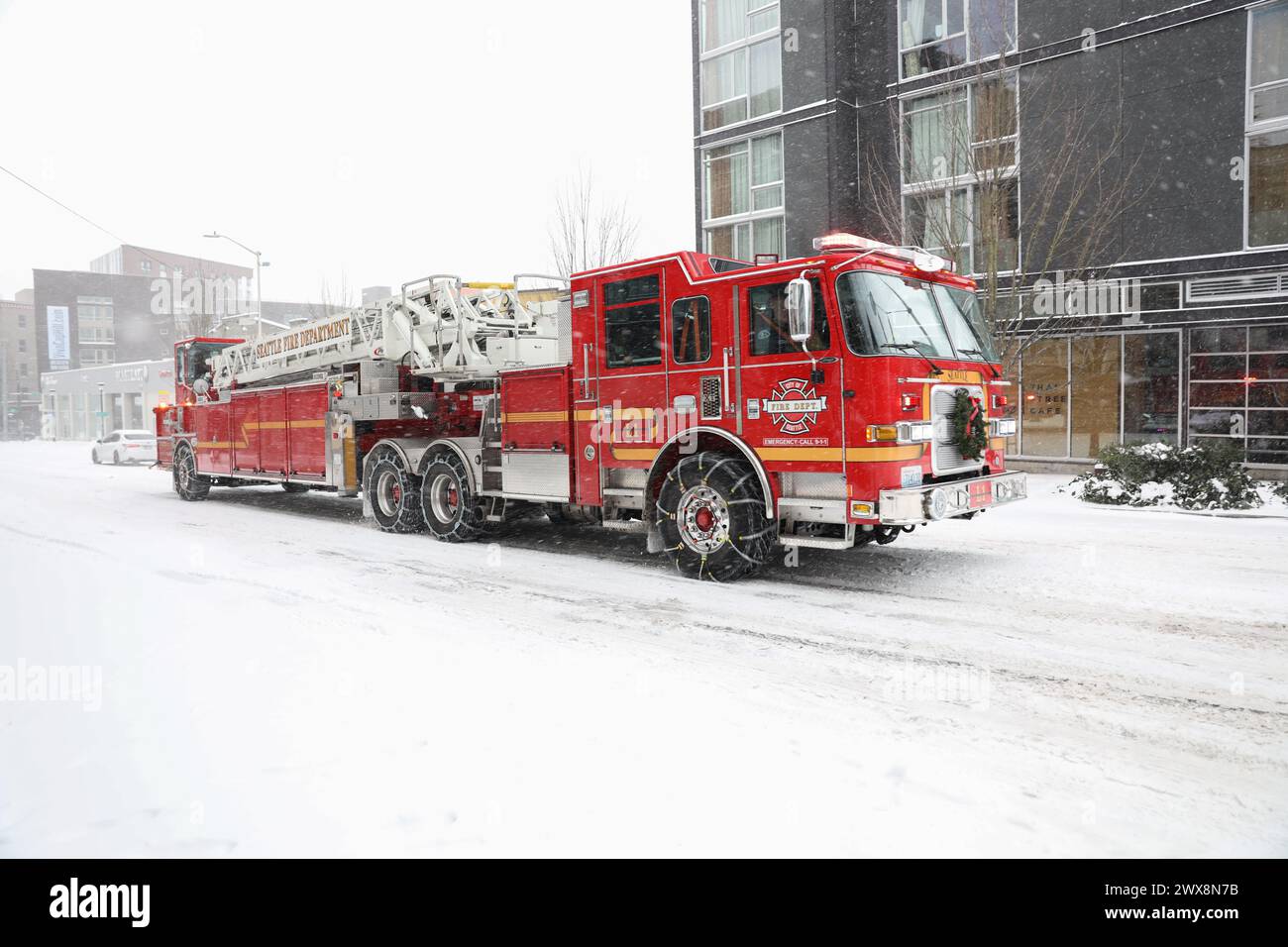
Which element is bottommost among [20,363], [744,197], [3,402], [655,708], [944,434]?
[655,708]

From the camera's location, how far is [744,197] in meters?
23.8

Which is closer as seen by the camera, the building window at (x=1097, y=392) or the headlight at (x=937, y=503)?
the headlight at (x=937, y=503)

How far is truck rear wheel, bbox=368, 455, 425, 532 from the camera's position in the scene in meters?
11.6

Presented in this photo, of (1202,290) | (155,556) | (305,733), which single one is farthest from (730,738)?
(1202,290)

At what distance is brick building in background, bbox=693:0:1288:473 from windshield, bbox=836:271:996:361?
8124mm

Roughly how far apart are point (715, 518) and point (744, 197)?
58.3 feet

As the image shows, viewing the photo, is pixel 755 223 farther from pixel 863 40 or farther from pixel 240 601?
pixel 240 601

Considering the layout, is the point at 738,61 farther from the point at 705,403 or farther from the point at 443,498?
the point at 705,403

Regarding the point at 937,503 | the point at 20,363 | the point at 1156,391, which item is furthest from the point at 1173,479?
the point at 20,363

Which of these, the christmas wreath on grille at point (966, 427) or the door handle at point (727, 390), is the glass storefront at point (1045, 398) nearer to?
the christmas wreath on grille at point (966, 427)

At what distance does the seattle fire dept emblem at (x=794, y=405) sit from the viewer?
24.2 feet

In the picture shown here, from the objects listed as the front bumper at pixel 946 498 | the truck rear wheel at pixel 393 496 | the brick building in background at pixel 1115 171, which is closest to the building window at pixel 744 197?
the brick building in background at pixel 1115 171

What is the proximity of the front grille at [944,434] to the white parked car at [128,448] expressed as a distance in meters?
31.3

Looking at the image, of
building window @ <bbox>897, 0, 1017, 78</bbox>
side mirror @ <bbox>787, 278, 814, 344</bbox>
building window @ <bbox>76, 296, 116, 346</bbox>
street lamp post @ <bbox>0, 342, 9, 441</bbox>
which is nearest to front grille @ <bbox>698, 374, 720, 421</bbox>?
side mirror @ <bbox>787, 278, 814, 344</bbox>
